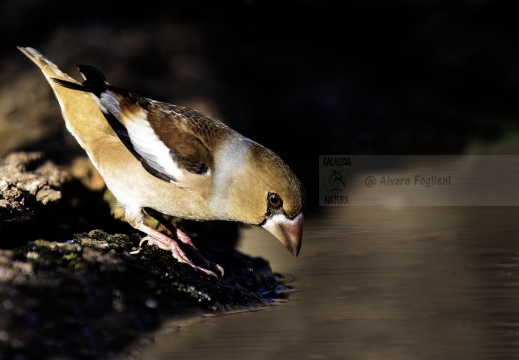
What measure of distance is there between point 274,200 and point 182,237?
89cm

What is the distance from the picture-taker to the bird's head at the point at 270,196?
5.64m

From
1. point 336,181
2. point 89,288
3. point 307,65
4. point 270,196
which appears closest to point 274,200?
point 270,196

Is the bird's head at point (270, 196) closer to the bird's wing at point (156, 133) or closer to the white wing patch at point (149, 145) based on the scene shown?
the bird's wing at point (156, 133)

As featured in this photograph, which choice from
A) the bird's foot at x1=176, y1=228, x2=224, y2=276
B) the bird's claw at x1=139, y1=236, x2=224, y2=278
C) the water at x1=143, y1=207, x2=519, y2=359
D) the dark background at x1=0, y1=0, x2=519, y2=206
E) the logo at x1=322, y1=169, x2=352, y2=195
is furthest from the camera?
the dark background at x1=0, y1=0, x2=519, y2=206

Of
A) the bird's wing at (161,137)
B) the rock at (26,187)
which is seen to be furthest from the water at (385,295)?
the rock at (26,187)

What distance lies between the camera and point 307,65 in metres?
12.0

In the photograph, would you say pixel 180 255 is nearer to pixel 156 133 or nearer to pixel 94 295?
pixel 156 133

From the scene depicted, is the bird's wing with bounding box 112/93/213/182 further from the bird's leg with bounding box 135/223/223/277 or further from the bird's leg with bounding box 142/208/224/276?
the bird's leg with bounding box 142/208/224/276

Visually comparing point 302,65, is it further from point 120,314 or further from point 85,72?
point 120,314

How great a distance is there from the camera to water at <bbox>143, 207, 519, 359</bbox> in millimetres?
4922

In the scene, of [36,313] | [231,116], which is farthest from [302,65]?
[36,313]

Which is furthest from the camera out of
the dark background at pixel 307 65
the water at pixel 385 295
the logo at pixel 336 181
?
the dark background at pixel 307 65

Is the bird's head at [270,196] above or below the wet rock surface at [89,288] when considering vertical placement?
above

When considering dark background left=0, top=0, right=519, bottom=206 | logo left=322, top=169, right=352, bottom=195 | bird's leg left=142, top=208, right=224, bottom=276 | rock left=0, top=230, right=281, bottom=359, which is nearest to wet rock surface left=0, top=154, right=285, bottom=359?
rock left=0, top=230, right=281, bottom=359
